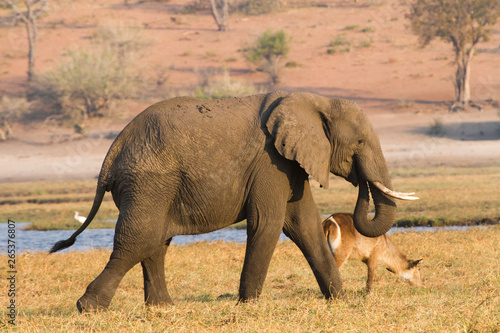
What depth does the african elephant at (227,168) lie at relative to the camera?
266 inches

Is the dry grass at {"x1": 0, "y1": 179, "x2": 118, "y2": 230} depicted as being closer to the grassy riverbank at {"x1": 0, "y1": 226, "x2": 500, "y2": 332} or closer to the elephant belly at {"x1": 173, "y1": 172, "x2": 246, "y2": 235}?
the grassy riverbank at {"x1": 0, "y1": 226, "x2": 500, "y2": 332}

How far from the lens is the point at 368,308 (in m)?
6.48

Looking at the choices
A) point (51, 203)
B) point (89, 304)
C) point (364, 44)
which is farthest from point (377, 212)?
point (364, 44)

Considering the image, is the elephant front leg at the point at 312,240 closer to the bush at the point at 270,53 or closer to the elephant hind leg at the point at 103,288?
the elephant hind leg at the point at 103,288

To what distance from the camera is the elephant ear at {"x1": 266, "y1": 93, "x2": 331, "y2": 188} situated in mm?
6785

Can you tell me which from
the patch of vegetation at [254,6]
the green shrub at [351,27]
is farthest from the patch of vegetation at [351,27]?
the patch of vegetation at [254,6]

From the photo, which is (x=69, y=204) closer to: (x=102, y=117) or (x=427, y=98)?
(x=102, y=117)

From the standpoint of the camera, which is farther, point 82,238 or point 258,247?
point 82,238

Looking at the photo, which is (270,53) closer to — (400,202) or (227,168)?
(400,202)

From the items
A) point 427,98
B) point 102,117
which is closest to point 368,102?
point 427,98

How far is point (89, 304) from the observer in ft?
21.9

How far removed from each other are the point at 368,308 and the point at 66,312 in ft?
11.3

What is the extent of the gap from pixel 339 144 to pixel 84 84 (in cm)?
3221

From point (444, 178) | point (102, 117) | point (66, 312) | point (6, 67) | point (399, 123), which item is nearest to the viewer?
point (66, 312)
